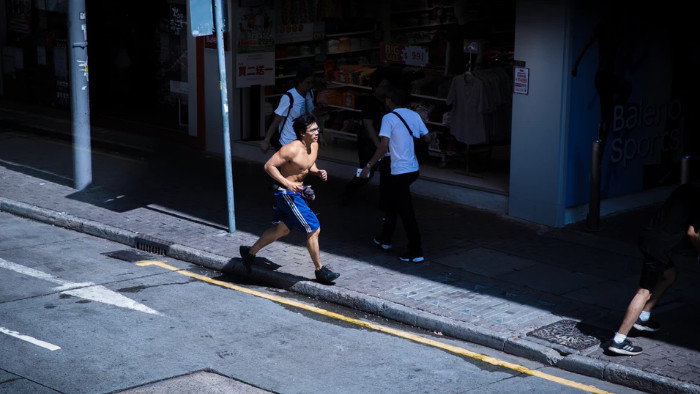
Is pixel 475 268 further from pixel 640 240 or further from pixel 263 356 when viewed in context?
pixel 263 356

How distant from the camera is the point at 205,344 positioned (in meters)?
8.42

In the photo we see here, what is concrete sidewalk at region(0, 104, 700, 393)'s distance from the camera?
28.2 ft

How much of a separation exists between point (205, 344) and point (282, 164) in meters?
2.25

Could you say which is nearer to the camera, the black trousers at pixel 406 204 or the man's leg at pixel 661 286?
the man's leg at pixel 661 286

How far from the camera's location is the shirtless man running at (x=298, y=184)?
32.4ft

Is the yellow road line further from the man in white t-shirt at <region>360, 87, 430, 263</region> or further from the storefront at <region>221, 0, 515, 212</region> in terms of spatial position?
the storefront at <region>221, 0, 515, 212</region>

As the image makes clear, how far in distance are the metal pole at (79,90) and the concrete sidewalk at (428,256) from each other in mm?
356

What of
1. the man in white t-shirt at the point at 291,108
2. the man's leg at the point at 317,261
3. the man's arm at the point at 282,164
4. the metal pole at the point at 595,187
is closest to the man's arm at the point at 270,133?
the man in white t-shirt at the point at 291,108

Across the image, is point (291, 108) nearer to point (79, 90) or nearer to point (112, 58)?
point (79, 90)

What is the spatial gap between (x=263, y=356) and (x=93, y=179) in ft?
24.9

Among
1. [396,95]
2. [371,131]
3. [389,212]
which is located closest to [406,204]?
[389,212]

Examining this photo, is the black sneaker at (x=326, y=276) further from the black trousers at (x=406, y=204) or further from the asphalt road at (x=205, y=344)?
the black trousers at (x=406, y=204)

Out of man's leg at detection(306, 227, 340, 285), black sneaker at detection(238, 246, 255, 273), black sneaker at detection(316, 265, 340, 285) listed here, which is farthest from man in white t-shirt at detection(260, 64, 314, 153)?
black sneaker at detection(316, 265, 340, 285)

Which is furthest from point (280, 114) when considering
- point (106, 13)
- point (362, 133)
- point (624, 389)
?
point (106, 13)
